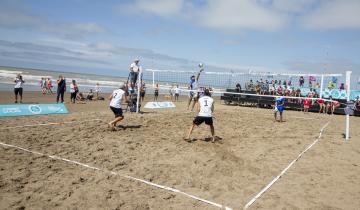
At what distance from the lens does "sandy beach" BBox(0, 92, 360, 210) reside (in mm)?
4688

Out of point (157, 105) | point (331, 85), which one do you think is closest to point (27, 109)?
point (157, 105)

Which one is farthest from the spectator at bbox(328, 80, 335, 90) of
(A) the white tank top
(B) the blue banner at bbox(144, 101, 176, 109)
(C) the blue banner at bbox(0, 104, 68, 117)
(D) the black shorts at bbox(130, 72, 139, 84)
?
(C) the blue banner at bbox(0, 104, 68, 117)

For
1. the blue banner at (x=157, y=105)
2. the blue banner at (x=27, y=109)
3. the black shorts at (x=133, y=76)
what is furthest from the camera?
the blue banner at (x=157, y=105)

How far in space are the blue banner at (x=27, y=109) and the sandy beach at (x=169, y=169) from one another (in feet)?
6.93

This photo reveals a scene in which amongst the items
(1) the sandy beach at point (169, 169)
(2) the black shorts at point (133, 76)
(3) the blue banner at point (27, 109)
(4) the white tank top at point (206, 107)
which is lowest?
(1) the sandy beach at point (169, 169)

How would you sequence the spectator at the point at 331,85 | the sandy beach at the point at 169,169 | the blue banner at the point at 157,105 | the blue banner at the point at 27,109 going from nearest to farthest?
1. the sandy beach at the point at 169,169
2. the blue banner at the point at 27,109
3. the blue banner at the point at 157,105
4. the spectator at the point at 331,85

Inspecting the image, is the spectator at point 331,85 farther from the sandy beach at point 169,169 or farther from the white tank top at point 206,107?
the white tank top at point 206,107

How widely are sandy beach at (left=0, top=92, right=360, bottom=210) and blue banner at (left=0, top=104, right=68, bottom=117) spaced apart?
6.93ft

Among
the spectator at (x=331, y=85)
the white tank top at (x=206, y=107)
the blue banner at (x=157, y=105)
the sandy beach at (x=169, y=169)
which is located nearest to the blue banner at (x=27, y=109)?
the sandy beach at (x=169, y=169)

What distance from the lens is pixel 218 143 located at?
8.47 metres

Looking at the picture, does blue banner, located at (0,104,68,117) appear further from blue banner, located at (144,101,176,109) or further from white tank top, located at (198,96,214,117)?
white tank top, located at (198,96,214,117)

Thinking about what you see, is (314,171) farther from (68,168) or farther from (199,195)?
(68,168)

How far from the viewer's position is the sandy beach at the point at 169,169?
4688 mm

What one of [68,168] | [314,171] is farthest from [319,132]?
[68,168]
